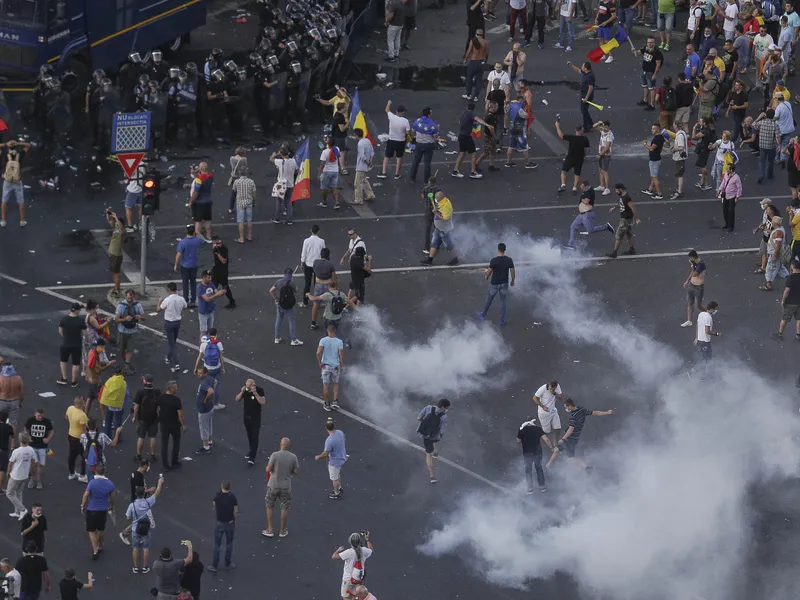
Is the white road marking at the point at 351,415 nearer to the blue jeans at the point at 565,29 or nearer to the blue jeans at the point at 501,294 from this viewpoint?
the blue jeans at the point at 501,294

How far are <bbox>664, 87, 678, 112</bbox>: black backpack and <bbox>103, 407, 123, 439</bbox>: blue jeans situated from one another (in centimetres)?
1543

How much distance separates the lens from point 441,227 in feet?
98.8

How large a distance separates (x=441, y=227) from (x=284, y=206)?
11.0ft

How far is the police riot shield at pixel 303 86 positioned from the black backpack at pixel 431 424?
13.3 metres

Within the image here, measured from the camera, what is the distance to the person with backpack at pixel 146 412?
78.4ft

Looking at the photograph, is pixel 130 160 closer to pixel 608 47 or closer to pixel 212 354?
pixel 212 354

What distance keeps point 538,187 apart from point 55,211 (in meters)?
9.08

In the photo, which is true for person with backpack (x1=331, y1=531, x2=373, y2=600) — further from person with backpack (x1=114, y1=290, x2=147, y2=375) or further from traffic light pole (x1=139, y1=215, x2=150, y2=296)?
traffic light pole (x1=139, y1=215, x2=150, y2=296)

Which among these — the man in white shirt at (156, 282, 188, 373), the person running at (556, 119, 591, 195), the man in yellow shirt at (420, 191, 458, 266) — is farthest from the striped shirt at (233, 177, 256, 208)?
the person running at (556, 119, 591, 195)

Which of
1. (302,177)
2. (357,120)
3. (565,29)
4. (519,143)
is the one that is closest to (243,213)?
(302,177)

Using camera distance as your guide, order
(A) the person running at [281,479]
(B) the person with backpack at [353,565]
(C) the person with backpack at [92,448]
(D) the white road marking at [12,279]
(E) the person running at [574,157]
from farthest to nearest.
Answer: (E) the person running at [574,157], (D) the white road marking at [12,279], (C) the person with backpack at [92,448], (A) the person running at [281,479], (B) the person with backpack at [353,565]

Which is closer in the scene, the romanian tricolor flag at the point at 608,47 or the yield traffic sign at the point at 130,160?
the yield traffic sign at the point at 130,160

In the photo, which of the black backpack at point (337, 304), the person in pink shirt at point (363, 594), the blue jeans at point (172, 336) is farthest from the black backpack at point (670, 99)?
the person in pink shirt at point (363, 594)

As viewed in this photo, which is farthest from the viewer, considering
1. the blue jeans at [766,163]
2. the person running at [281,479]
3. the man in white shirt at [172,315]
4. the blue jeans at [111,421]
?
the blue jeans at [766,163]
